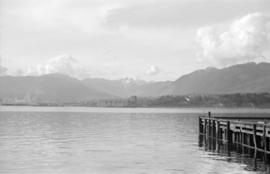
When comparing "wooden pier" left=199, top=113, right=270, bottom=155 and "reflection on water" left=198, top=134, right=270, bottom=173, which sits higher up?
"wooden pier" left=199, top=113, right=270, bottom=155

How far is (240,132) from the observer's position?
5322cm

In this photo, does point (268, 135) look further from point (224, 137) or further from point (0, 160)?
point (0, 160)

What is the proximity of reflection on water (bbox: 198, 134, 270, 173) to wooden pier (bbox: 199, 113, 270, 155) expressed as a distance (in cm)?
77

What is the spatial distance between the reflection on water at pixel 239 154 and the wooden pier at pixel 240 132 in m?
0.77

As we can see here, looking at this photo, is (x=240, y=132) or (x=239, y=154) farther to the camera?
(x=240, y=132)

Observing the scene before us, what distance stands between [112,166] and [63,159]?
604 centimetres

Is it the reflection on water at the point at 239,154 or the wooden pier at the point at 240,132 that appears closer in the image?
the reflection on water at the point at 239,154

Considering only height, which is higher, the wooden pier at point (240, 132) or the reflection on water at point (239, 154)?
the wooden pier at point (240, 132)

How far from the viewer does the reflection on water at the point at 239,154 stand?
3733 centimetres

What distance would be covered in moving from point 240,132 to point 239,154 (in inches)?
322

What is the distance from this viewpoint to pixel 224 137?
2319 inches

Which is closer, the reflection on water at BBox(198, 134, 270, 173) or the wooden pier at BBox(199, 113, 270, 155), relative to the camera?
the reflection on water at BBox(198, 134, 270, 173)

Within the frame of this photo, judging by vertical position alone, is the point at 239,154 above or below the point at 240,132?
below

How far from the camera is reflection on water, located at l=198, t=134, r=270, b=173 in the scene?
122 ft
